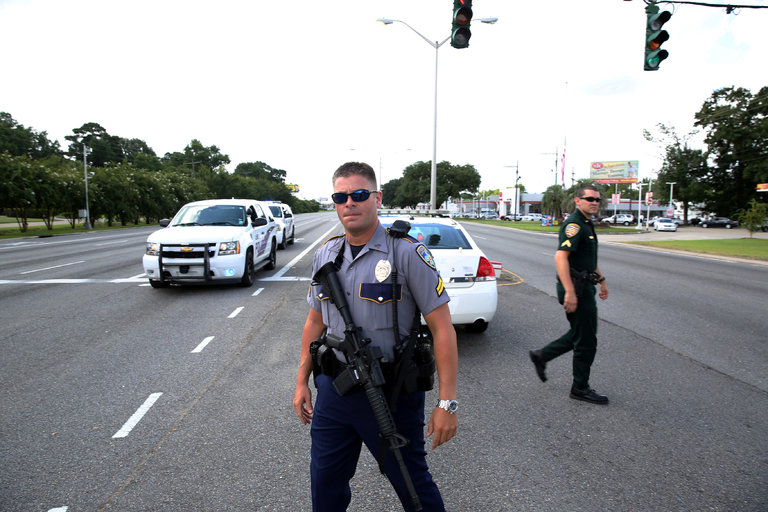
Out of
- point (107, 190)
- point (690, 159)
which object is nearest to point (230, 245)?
point (107, 190)

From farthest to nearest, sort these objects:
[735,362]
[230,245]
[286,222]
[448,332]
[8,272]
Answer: [286,222] < [8,272] < [230,245] < [735,362] < [448,332]

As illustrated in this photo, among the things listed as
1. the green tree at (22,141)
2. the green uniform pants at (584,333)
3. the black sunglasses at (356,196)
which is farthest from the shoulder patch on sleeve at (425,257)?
the green tree at (22,141)

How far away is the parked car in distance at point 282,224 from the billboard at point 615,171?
60.7m

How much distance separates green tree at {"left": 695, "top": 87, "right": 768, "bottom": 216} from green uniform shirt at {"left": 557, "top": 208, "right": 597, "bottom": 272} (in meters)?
65.1

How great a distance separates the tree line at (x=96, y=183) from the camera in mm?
29953

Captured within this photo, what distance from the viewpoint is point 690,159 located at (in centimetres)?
6438

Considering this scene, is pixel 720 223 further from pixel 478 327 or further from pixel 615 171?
pixel 478 327

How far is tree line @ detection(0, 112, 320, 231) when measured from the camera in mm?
29953

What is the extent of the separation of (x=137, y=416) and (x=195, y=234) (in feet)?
19.2

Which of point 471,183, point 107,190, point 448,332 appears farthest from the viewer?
point 471,183

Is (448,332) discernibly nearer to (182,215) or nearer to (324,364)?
(324,364)

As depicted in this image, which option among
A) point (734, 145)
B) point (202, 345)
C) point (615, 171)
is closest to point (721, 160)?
point (734, 145)

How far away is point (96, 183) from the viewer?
38.9m

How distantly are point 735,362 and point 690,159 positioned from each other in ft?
236
